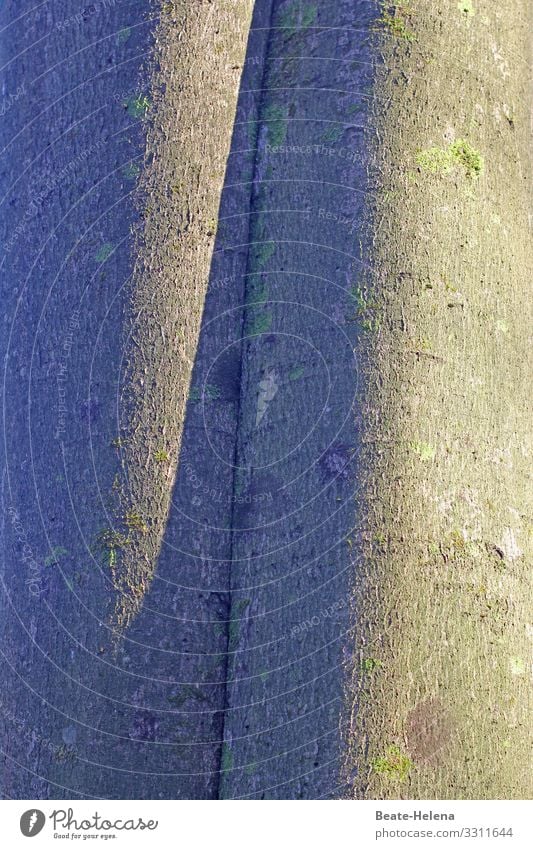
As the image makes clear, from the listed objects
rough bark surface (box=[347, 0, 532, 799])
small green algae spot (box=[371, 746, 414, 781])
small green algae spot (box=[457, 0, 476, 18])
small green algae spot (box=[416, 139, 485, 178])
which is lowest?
small green algae spot (box=[371, 746, 414, 781])

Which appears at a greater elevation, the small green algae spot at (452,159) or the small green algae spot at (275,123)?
the small green algae spot at (275,123)

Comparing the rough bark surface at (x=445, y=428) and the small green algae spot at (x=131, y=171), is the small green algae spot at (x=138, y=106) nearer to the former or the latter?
the small green algae spot at (x=131, y=171)

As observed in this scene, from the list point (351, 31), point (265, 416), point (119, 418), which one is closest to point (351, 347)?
point (265, 416)

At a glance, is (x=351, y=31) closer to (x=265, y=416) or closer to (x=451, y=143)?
(x=451, y=143)

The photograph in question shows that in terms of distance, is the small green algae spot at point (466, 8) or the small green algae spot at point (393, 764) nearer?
the small green algae spot at point (393, 764)

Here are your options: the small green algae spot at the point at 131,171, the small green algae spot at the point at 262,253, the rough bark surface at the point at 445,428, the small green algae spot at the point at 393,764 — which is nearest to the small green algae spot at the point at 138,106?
the small green algae spot at the point at 131,171

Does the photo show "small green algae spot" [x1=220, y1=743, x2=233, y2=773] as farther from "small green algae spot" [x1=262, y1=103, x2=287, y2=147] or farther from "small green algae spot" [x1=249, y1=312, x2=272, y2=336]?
"small green algae spot" [x1=262, y1=103, x2=287, y2=147]

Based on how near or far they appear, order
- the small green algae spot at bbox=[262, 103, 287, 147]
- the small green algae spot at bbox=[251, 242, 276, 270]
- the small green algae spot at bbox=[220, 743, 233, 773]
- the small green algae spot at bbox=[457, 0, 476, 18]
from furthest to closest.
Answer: the small green algae spot at bbox=[457, 0, 476, 18]
the small green algae spot at bbox=[262, 103, 287, 147]
the small green algae spot at bbox=[251, 242, 276, 270]
the small green algae spot at bbox=[220, 743, 233, 773]

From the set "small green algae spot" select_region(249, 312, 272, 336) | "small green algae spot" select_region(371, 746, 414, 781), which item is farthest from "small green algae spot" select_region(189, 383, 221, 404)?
"small green algae spot" select_region(371, 746, 414, 781)

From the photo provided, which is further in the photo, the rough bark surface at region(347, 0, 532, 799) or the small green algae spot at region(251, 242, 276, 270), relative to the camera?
the small green algae spot at region(251, 242, 276, 270)

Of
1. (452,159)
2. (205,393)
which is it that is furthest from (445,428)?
(452,159)
